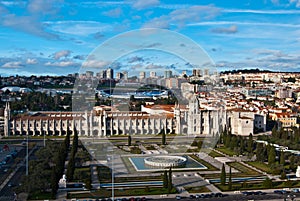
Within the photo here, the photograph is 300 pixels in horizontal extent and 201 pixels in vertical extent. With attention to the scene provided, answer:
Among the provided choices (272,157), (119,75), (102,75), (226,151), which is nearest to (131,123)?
(226,151)

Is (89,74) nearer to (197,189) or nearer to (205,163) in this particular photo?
(205,163)

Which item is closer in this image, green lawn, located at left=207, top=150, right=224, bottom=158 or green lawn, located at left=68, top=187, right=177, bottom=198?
green lawn, located at left=68, top=187, right=177, bottom=198

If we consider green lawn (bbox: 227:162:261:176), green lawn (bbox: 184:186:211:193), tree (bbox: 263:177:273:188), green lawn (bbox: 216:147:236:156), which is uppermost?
tree (bbox: 263:177:273:188)

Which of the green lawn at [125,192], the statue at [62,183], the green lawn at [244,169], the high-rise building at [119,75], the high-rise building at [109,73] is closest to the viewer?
the green lawn at [125,192]

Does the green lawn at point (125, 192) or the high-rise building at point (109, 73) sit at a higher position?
the high-rise building at point (109, 73)

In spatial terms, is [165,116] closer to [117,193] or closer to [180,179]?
[180,179]

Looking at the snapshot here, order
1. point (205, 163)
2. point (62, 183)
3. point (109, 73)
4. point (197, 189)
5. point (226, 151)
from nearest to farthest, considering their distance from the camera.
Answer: point (197, 189) < point (62, 183) < point (205, 163) < point (226, 151) < point (109, 73)

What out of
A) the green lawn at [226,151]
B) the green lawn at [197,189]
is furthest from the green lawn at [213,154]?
the green lawn at [197,189]

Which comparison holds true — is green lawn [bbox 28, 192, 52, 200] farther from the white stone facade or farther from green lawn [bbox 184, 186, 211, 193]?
the white stone facade

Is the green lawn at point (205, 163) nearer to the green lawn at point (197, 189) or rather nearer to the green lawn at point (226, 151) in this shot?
the green lawn at point (226, 151)

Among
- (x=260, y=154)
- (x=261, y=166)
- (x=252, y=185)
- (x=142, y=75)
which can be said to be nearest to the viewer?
(x=252, y=185)

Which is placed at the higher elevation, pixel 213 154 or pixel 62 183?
pixel 62 183

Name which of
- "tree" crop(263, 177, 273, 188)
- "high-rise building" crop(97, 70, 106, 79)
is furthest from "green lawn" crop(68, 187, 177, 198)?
"high-rise building" crop(97, 70, 106, 79)
